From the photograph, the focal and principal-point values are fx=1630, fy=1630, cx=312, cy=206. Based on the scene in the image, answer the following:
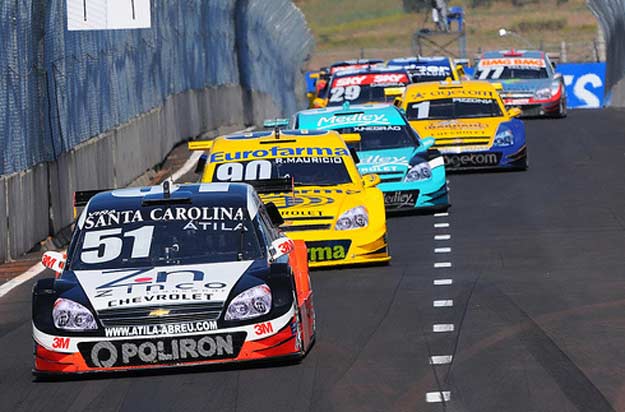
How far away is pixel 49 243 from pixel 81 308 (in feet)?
28.4

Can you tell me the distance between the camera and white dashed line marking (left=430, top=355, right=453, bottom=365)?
1040 centimetres

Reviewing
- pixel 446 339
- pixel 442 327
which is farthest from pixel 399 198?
pixel 446 339

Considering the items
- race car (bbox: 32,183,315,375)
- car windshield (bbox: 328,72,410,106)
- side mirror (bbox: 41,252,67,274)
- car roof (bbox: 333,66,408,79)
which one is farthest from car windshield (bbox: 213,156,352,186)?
car roof (bbox: 333,66,408,79)

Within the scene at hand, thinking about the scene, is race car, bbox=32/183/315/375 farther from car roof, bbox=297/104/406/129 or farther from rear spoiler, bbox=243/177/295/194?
car roof, bbox=297/104/406/129

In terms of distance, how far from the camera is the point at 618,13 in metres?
49.5

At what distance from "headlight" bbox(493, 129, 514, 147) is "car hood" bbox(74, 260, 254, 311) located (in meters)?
14.6

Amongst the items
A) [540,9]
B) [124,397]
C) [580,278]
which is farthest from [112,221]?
[540,9]

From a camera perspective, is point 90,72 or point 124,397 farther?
point 90,72

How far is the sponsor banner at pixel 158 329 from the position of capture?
10.2 meters

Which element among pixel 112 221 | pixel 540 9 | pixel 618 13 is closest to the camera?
pixel 112 221

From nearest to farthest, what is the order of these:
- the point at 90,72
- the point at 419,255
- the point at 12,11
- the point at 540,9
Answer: the point at 419,255
the point at 12,11
the point at 90,72
the point at 540,9

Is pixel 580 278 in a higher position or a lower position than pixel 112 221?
lower

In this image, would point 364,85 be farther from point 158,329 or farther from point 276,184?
point 158,329

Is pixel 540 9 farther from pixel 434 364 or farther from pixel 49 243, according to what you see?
pixel 434 364
